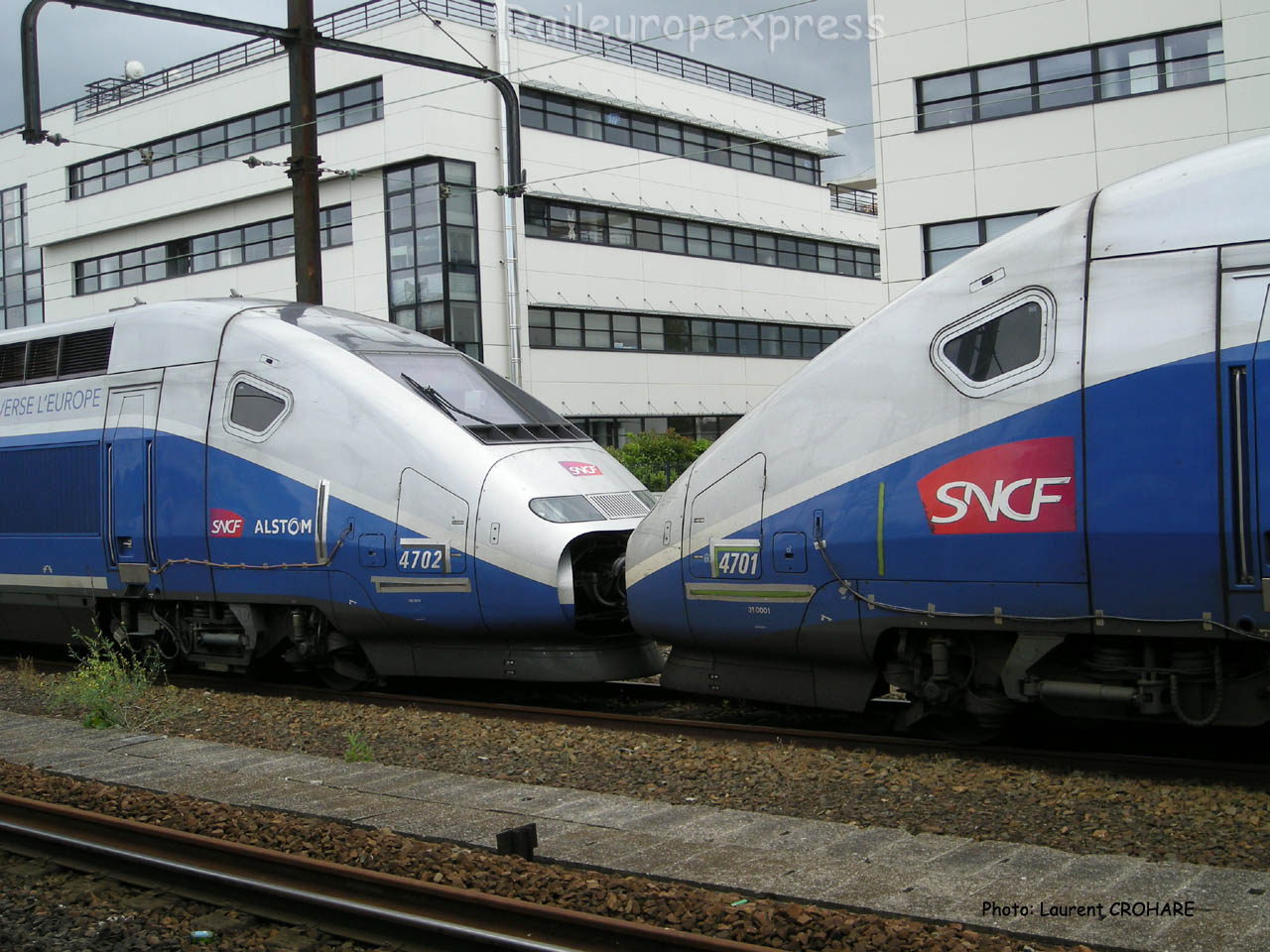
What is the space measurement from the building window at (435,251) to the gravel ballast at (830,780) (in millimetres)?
23494

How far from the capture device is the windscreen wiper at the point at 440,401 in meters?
10.0

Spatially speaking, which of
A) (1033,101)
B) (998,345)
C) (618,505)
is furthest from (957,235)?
(998,345)

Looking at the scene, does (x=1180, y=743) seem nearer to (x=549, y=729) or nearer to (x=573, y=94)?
(x=549, y=729)

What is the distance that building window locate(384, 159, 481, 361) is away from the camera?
32.2 m

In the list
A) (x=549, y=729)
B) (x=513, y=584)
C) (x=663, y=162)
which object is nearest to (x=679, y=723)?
(x=549, y=729)

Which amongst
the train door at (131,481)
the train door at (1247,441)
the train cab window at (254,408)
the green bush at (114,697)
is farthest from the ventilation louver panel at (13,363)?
the train door at (1247,441)

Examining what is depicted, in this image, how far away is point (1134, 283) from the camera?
659 centimetres

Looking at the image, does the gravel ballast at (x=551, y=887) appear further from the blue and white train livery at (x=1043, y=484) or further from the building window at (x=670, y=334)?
the building window at (x=670, y=334)

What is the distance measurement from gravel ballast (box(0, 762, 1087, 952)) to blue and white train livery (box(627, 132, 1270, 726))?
2.57 m

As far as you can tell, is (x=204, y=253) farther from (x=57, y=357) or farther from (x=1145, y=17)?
(x=1145, y=17)

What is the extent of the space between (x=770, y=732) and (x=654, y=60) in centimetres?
3294

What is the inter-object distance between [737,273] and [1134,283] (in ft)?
113

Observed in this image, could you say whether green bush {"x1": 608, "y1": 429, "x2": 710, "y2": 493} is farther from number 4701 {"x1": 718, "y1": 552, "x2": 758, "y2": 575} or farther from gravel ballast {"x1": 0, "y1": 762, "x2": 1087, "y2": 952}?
gravel ballast {"x1": 0, "y1": 762, "x2": 1087, "y2": 952}

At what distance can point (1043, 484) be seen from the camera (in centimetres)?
673
